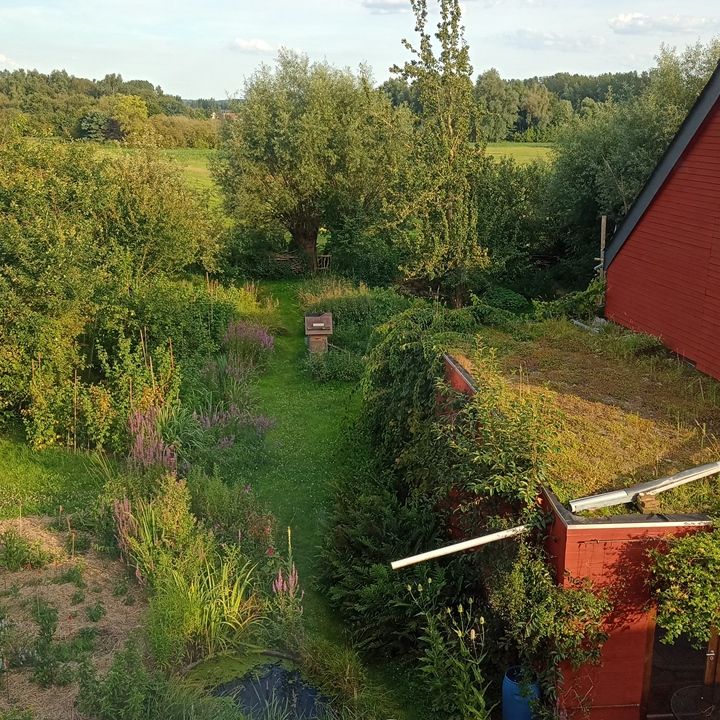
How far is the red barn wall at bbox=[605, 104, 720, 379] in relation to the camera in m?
8.38

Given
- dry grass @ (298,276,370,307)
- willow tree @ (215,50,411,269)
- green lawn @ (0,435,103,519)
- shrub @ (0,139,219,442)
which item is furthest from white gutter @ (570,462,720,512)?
willow tree @ (215,50,411,269)

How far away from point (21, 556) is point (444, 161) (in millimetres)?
12782

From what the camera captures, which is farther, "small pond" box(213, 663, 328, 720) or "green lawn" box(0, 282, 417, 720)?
"green lawn" box(0, 282, 417, 720)

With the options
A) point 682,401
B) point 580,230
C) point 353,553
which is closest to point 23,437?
point 353,553

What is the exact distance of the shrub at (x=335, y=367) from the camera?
13.9 m

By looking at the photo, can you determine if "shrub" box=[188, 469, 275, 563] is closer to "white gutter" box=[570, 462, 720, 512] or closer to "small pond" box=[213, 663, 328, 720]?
"small pond" box=[213, 663, 328, 720]

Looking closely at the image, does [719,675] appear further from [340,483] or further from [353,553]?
[340,483]

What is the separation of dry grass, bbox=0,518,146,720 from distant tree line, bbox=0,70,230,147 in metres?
22.5

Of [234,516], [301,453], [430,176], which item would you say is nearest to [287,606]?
[234,516]

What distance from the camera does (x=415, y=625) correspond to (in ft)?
20.5

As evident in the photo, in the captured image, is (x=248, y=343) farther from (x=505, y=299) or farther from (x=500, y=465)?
(x=500, y=465)

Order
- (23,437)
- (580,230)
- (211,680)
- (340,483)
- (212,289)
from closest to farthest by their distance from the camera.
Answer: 1. (211,680)
2. (340,483)
3. (23,437)
4. (212,289)
5. (580,230)

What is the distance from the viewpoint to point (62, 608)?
22.2ft

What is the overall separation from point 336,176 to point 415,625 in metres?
16.1
